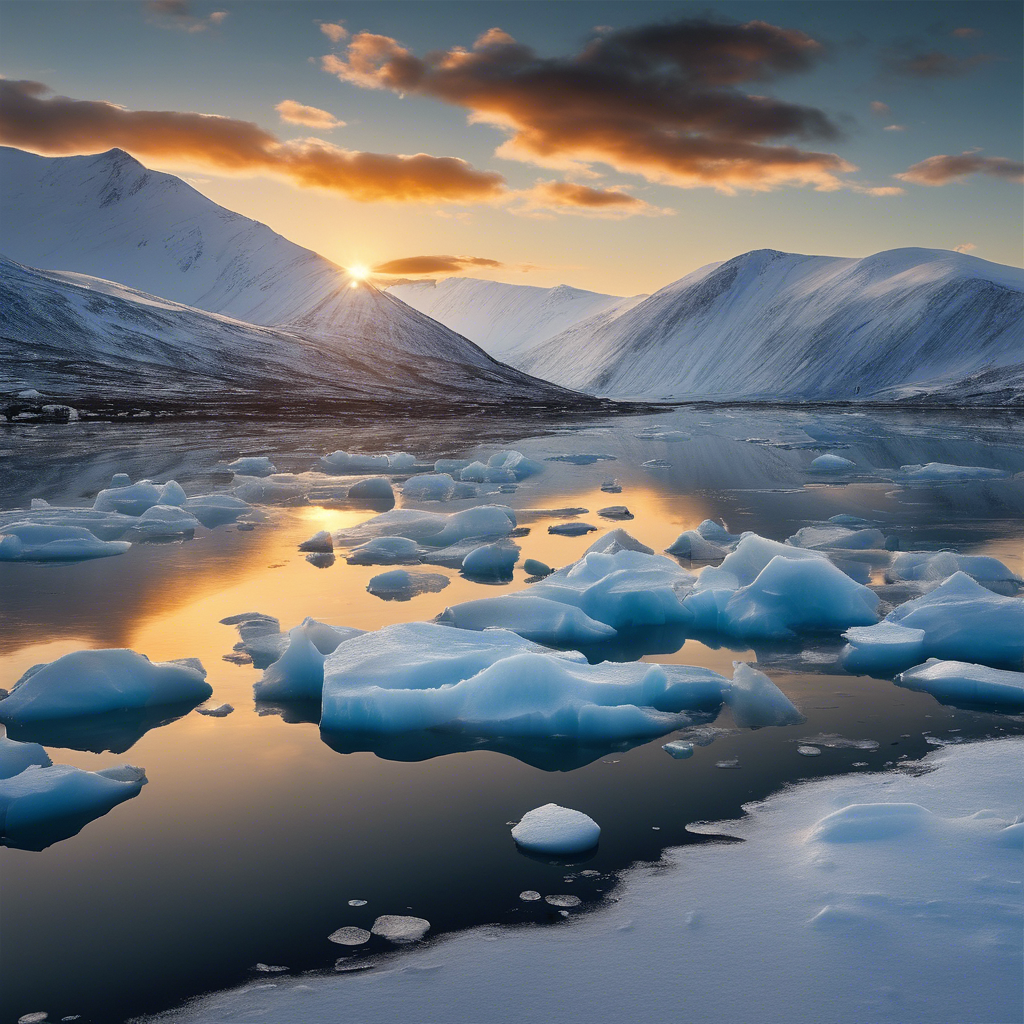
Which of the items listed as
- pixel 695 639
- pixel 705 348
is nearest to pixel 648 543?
pixel 695 639

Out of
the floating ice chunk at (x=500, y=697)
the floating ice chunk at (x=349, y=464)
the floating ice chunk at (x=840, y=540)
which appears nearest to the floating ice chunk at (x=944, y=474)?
the floating ice chunk at (x=840, y=540)

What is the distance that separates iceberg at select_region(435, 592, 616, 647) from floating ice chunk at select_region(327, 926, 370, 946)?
4359mm

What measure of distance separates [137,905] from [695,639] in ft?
18.5

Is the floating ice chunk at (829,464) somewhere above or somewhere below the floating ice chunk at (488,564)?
above

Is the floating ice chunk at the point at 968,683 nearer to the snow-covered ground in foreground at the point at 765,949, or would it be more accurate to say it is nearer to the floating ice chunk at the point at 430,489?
the snow-covered ground in foreground at the point at 765,949

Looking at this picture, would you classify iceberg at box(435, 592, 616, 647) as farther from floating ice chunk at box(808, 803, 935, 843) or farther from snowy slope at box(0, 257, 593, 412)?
snowy slope at box(0, 257, 593, 412)

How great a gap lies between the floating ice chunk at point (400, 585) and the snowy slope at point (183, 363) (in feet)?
167

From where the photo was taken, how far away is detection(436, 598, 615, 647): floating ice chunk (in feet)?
27.6

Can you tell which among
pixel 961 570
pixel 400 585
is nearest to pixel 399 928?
pixel 400 585

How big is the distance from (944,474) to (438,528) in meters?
14.9

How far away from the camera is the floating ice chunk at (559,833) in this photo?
4688mm

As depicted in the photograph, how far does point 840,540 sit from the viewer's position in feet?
41.5

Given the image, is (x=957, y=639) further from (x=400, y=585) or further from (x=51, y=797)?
(x=51, y=797)

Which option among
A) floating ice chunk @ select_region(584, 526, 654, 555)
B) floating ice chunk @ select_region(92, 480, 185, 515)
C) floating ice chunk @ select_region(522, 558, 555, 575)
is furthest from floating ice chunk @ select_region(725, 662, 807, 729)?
floating ice chunk @ select_region(92, 480, 185, 515)
